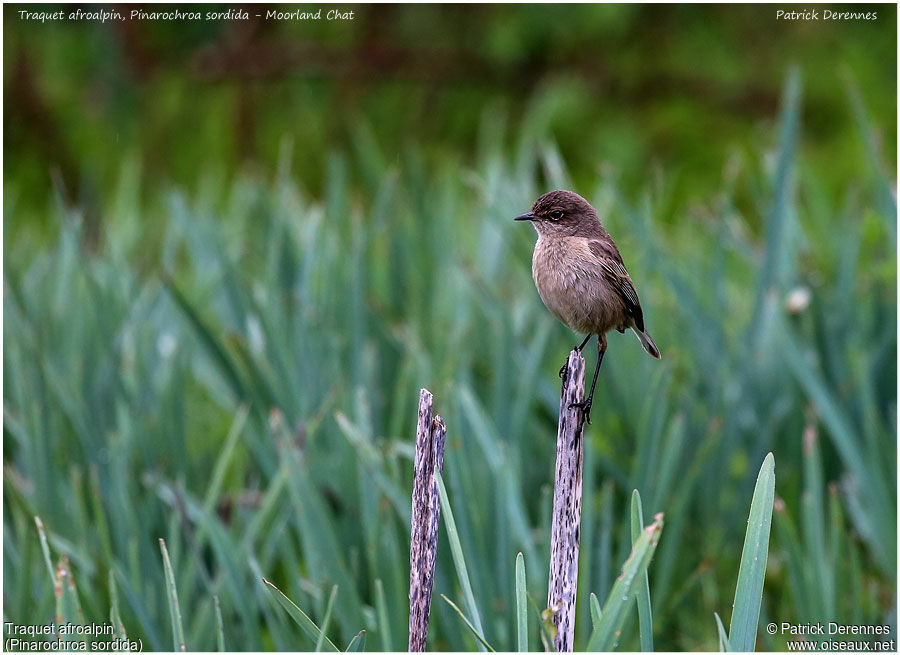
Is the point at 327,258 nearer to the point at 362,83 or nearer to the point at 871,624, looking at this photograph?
the point at 871,624

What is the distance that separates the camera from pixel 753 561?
77 centimetres

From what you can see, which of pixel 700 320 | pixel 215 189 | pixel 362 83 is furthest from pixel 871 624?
pixel 362 83

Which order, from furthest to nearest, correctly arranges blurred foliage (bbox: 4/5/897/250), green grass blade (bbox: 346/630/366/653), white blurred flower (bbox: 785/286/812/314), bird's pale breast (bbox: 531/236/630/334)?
blurred foliage (bbox: 4/5/897/250) < white blurred flower (bbox: 785/286/812/314) < bird's pale breast (bbox: 531/236/630/334) < green grass blade (bbox: 346/630/366/653)

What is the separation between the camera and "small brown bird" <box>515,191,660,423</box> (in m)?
0.91

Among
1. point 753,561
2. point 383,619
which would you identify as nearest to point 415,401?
point 383,619

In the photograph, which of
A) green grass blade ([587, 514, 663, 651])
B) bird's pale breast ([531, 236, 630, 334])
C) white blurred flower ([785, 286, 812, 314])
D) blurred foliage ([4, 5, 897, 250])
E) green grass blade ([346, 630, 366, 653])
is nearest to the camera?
green grass blade ([587, 514, 663, 651])

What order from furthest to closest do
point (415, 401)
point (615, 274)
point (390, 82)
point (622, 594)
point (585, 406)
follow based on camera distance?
point (390, 82) < point (415, 401) < point (615, 274) < point (585, 406) < point (622, 594)

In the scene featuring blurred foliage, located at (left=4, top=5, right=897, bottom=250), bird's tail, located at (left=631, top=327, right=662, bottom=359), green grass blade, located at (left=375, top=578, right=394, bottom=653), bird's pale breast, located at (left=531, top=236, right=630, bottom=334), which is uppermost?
blurred foliage, located at (left=4, top=5, right=897, bottom=250)

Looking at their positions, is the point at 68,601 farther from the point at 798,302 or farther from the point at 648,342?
the point at 798,302

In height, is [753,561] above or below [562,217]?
below

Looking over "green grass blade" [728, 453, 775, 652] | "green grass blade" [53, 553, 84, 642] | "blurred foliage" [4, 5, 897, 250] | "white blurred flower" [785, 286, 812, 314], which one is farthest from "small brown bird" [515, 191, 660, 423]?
"blurred foliage" [4, 5, 897, 250]

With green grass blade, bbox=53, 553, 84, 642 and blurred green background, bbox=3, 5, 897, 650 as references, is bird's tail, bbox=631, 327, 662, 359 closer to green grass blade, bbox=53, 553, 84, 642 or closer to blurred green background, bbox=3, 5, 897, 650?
blurred green background, bbox=3, 5, 897, 650

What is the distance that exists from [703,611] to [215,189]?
2379 millimetres

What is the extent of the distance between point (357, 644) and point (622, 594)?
28cm
